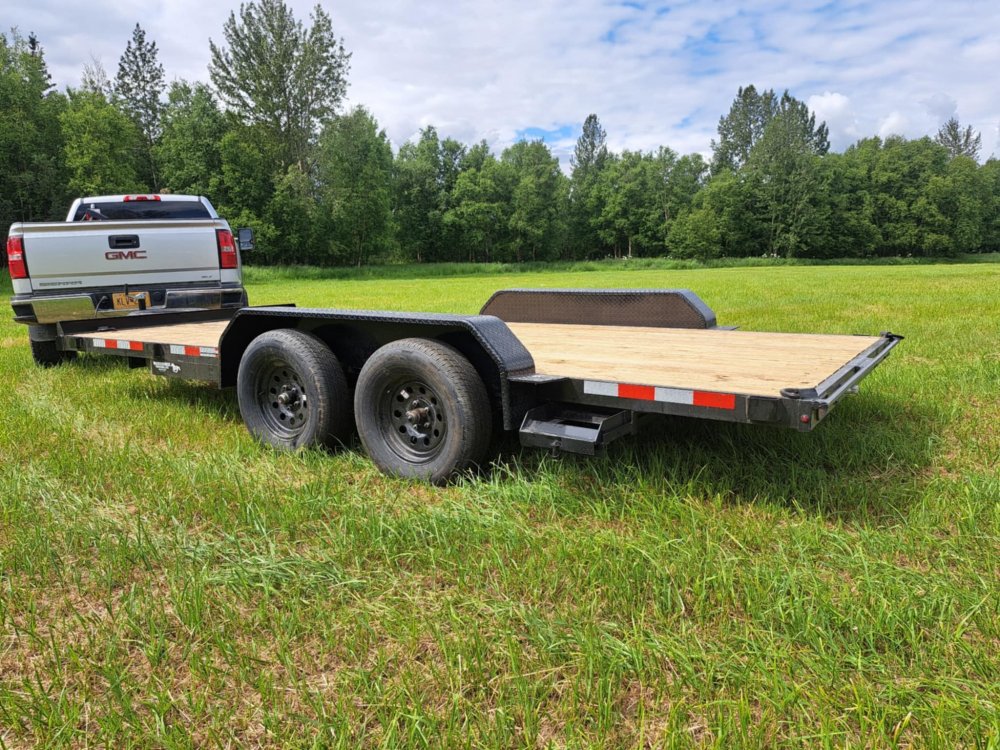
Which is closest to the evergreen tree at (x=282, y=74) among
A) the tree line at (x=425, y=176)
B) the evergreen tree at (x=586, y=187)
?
the tree line at (x=425, y=176)

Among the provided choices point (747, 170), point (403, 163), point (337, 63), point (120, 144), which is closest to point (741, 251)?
point (747, 170)

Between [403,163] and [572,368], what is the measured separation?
71.9 meters

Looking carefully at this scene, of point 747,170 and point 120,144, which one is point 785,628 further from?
point 747,170

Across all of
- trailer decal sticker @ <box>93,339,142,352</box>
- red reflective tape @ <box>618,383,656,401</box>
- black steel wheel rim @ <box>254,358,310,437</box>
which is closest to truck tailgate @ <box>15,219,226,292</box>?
trailer decal sticker @ <box>93,339,142,352</box>

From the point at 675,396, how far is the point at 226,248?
6071mm

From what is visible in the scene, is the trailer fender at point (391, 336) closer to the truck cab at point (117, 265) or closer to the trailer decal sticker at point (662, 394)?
the trailer decal sticker at point (662, 394)

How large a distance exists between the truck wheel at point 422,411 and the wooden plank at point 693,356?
0.47 m

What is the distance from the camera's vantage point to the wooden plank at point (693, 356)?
3.04 m

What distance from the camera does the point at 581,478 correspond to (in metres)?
3.55

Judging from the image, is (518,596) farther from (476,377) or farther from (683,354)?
(683,354)

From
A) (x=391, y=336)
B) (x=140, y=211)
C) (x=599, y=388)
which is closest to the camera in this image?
(x=599, y=388)

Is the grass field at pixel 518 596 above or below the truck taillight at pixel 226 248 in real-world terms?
below

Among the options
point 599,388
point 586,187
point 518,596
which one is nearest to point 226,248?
point 599,388

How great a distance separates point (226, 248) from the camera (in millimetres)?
7410
